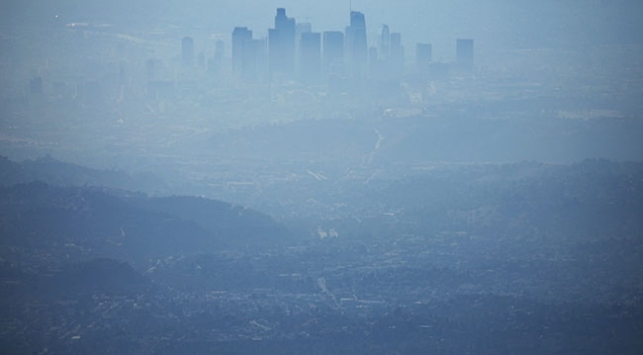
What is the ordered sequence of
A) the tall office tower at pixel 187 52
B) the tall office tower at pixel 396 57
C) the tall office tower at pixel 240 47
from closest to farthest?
the tall office tower at pixel 240 47 < the tall office tower at pixel 396 57 < the tall office tower at pixel 187 52

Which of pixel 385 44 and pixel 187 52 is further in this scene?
pixel 187 52

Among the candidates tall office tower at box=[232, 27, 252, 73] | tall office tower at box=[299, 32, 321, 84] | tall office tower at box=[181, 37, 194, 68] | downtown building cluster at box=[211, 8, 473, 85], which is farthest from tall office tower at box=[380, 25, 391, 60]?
tall office tower at box=[181, 37, 194, 68]

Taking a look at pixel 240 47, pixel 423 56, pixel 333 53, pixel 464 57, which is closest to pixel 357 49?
pixel 333 53

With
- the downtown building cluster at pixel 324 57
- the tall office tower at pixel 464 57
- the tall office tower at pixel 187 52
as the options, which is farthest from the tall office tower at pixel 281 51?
the tall office tower at pixel 464 57

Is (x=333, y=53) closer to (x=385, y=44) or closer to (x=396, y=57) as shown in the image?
(x=396, y=57)

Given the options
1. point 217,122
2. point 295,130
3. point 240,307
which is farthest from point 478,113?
point 240,307

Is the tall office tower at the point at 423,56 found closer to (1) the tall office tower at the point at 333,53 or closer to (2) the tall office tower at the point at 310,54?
(1) the tall office tower at the point at 333,53
